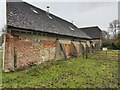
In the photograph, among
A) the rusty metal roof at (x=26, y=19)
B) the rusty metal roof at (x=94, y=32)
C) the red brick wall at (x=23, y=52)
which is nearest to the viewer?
the red brick wall at (x=23, y=52)

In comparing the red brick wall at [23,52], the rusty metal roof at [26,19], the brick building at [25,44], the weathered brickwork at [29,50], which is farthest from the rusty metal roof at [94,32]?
the red brick wall at [23,52]

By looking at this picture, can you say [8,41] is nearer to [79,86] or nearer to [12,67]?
[12,67]

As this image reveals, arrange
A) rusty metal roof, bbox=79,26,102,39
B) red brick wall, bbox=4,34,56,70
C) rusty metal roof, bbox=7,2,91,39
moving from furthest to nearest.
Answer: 1. rusty metal roof, bbox=79,26,102,39
2. rusty metal roof, bbox=7,2,91,39
3. red brick wall, bbox=4,34,56,70

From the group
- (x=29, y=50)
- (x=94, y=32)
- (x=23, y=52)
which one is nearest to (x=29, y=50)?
(x=29, y=50)

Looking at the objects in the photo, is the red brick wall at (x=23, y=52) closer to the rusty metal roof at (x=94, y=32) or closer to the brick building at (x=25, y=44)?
the brick building at (x=25, y=44)

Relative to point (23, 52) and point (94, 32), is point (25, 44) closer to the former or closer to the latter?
point (23, 52)

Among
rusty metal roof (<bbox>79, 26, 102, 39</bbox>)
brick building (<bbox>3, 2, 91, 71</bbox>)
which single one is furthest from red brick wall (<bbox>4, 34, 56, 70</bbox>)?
rusty metal roof (<bbox>79, 26, 102, 39</bbox>)

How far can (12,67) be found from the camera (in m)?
11.4

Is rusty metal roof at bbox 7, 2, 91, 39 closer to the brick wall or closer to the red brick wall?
the brick wall

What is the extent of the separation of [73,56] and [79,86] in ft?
46.8

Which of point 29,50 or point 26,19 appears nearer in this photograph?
point 29,50

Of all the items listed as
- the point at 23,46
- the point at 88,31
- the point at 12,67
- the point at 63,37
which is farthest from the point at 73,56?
the point at 88,31

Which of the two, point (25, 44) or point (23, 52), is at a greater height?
point (25, 44)

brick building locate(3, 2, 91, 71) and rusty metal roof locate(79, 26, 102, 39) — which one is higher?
rusty metal roof locate(79, 26, 102, 39)
